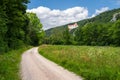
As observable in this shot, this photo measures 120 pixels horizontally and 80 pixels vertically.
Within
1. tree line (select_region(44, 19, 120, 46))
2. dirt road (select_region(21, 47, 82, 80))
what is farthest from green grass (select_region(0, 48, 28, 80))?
tree line (select_region(44, 19, 120, 46))

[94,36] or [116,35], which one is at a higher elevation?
[116,35]

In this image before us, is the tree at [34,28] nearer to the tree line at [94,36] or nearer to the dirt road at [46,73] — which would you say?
the tree line at [94,36]

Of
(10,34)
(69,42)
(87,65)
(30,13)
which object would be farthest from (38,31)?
(87,65)

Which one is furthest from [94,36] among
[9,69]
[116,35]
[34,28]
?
[9,69]

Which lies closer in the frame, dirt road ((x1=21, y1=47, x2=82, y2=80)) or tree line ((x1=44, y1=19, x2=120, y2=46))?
dirt road ((x1=21, y1=47, x2=82, y2=80))

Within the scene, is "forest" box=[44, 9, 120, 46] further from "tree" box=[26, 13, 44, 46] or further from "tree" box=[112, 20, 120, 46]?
"tree" box=[26, 13, 44, 46]

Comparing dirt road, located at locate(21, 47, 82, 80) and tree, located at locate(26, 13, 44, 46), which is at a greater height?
tree, located at locate(26, 13, 44, 46)

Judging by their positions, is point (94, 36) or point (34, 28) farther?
point (94, 36)

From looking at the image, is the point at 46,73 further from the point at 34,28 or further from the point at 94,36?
the point at 94,36

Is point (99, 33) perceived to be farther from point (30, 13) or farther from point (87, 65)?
point (87, 65)

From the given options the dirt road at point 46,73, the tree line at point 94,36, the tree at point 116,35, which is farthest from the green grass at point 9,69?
the tree line at point 94,36

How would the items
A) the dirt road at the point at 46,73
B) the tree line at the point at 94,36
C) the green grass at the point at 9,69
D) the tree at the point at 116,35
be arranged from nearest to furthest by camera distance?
the dirt road at the point at 46,73 → the green grass at the point at 9,69 → the tree at the point at 116,35 → the tree line at the point at 94,36

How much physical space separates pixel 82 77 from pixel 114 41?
264ft

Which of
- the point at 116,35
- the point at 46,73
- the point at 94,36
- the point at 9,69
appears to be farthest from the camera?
the point at 94,36
